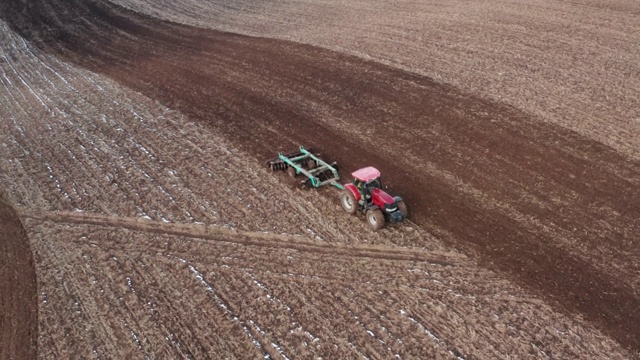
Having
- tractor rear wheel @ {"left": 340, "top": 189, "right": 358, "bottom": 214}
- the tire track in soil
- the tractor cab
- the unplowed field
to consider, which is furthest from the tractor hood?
the tire track in soil

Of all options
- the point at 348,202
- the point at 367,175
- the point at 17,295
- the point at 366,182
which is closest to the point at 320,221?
the point at 348,202

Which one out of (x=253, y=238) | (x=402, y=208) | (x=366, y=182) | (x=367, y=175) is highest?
(x=367, y=175)

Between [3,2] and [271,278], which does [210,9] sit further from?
[271,278]

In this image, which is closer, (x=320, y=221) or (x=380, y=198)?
(x=380, y=198)

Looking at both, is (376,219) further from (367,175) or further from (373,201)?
(367,175)

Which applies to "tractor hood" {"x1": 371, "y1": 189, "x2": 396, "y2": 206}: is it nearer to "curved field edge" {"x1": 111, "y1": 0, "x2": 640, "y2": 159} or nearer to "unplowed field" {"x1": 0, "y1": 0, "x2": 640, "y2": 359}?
"unplowed field" {"x1": 0, "y1": 0, "x2": 640, "y2": 359}

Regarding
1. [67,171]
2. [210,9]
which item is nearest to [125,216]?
[67,171]

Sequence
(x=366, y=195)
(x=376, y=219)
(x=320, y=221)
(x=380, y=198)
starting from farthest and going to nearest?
(x=320, y=221)
(x=366, y=195)
(x=380, y=198)
(x=376, y=219)
